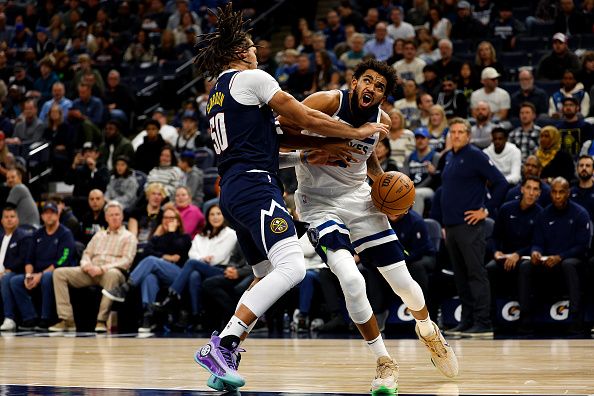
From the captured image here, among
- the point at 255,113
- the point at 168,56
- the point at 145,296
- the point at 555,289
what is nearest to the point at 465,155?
the point at 555,289

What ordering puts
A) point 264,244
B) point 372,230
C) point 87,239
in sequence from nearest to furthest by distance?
point 264,244
point 372,230
point 87,239

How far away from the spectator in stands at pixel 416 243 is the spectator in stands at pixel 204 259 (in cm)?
182

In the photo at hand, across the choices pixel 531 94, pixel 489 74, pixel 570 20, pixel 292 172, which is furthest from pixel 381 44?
pixel 292 172

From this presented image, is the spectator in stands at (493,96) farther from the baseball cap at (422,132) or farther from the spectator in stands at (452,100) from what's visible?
A: the baseball cap at (422,132)

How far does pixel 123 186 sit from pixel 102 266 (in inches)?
81.7

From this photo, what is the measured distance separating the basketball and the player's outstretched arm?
342 millimetres

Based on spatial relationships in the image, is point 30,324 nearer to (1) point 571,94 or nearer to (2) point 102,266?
(2) point 102,266

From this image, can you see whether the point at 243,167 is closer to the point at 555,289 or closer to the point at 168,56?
the point at 555,289

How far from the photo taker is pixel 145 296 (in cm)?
1085

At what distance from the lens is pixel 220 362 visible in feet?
16.5

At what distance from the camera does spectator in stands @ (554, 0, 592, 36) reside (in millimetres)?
13844

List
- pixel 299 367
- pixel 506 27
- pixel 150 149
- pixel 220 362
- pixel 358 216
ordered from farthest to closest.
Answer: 1. pixel 506 27
2. pixel 150 149
3. pixel 299 367
4. pixel 358 216
5. pixel 220 362

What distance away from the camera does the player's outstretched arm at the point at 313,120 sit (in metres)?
5.25

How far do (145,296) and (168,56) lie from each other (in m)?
7.48
